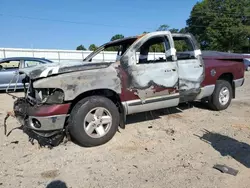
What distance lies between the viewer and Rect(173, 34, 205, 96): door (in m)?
5.33

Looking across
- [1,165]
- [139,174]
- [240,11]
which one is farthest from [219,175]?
[240,11]

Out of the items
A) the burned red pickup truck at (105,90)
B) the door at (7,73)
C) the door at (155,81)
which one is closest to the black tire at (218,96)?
the burned red pickup truck at (105,90)

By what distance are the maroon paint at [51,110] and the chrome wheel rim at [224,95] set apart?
4.18m

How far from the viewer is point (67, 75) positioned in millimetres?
4039

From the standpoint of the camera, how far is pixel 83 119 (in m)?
4.12

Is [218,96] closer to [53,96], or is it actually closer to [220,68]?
[220,68]

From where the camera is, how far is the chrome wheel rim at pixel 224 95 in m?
6.49

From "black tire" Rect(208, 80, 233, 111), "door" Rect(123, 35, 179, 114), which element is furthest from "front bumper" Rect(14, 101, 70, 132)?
"black tire" Rect(208, 80, 233, 111)

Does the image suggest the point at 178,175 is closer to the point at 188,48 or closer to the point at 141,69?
the point at 141,69

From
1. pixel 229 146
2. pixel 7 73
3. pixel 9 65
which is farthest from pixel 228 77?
pixel 9 65

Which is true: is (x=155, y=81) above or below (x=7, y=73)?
below

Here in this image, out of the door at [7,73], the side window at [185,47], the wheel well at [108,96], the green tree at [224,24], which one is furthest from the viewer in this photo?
the green tree at [224,24]

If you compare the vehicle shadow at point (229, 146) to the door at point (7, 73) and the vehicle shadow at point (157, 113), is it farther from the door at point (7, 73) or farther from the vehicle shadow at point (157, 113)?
the door at point (7, 73)

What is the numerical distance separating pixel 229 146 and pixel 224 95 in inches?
103
